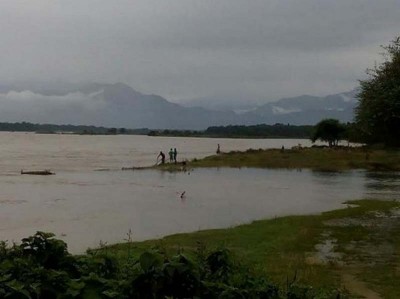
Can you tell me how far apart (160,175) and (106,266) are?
53.6 m

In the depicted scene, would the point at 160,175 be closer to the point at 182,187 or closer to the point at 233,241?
the point at 182,187

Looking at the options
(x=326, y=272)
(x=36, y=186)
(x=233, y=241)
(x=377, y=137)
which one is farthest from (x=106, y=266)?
(x=36, y=186)

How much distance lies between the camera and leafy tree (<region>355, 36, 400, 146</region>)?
69.6 ft

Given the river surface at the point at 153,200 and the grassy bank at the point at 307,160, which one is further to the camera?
the grassy bank at the point at 307,160

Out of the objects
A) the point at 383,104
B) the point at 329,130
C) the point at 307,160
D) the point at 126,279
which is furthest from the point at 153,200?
the point at 329,130

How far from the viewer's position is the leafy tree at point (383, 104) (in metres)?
21.2

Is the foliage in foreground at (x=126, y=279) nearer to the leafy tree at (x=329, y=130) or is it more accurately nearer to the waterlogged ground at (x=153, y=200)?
the waterlogged ground at (x=153, y=200)

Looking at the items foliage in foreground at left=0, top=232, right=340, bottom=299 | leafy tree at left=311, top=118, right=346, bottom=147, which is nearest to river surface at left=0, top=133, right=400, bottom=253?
foliage in foreground at left=0, top=232, right=340, bottom=299

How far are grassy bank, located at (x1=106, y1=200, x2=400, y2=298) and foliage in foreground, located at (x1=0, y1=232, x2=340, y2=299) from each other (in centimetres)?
331

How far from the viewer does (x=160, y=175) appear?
5916cm

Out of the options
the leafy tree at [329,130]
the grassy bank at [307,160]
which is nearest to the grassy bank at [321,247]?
the grassy bank at [307,160]

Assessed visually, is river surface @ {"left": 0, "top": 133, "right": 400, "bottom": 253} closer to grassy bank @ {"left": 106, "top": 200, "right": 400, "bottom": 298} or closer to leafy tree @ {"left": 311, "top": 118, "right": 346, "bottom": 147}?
grassy bank @ {"left": 106, "top": 200, "right": 400, "bottom": 298}

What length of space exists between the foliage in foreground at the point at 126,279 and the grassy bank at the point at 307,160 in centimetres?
6135

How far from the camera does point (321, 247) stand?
59.6 ft
